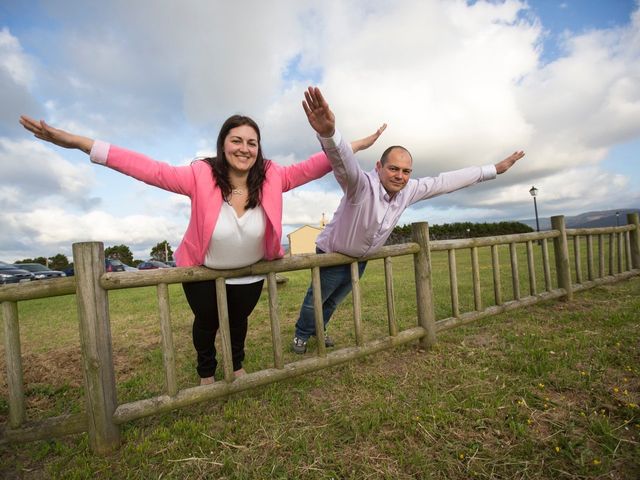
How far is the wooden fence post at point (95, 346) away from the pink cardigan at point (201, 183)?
1.91 ft

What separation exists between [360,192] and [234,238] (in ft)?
3.79

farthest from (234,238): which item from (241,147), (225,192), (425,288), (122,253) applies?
(122,253)

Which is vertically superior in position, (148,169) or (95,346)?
(148,169)

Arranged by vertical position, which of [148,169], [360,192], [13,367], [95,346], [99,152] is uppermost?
[99,152]

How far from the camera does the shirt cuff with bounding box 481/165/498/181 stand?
4121mm

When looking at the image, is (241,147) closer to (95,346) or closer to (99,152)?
(99,152)

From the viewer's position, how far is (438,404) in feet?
8.98

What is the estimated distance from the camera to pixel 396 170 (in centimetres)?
331

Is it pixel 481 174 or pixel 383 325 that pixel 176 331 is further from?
pixel 481 174

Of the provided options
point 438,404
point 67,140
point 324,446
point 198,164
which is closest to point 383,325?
point 438,404

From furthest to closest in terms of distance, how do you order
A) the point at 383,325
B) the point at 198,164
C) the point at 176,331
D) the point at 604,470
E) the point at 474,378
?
1. the point at 176,331
2. the point at 383,325
3. the point at 474,378
4. the point at 198,164
5. the point at 604,470

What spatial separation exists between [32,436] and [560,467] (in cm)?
324

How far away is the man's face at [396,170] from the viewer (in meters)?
3.31

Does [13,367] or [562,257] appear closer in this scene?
[13,367]
